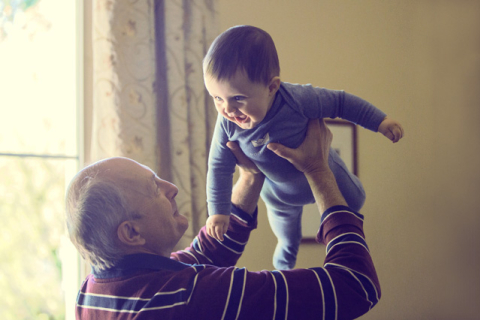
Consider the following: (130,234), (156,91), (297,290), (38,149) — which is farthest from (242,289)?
(38,149)

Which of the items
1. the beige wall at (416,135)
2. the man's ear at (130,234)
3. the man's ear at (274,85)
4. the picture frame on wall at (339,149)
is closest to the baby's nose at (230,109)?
the man's ear at (274,85)

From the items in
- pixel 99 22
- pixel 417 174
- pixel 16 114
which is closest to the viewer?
pixel 99 22

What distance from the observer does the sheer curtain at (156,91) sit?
6.10ft

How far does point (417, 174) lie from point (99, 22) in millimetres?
2359

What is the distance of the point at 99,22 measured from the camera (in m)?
1.87

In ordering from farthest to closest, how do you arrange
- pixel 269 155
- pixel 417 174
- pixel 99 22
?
pixel 417 174, pixel 99 22, pixel 269 155

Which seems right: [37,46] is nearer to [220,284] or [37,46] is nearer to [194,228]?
[194,228]

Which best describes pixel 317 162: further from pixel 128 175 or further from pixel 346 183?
pixel 128 175

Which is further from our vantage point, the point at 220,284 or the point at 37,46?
the point at 37,46

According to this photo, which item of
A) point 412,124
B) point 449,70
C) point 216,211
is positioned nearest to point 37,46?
point 216,211

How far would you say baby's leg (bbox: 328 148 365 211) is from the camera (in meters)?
1.17

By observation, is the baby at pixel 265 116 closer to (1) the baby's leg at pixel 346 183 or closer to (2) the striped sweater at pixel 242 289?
(1) the baby's leg at pixel 346 183

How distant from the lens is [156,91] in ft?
6.50

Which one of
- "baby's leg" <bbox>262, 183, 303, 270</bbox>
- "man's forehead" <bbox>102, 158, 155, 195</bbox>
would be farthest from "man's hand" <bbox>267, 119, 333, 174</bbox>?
"man's forehead" <bbox>102, 158, 155, 195</bbox>
